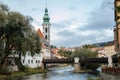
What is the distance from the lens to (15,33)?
64375 millimetres

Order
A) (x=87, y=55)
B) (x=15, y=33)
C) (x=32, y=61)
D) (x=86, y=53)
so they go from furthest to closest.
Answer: (x=86, y=53) → (x=87, y=55) → (x=32, y=61) → (x=15, y=33)

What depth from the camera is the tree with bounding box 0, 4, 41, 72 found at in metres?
62.0

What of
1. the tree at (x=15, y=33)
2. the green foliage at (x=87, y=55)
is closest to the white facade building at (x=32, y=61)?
the green foliage at (x=87, y=55)

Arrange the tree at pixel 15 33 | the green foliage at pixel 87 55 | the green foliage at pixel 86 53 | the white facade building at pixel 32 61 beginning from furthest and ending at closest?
the green foliage at pixel 86 53 → the green foliage at pixel 87 55 → the white facade building at pixel 32 61 → the tree at pixel 15 33

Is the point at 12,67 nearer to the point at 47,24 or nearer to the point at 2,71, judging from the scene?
the point at 2,71

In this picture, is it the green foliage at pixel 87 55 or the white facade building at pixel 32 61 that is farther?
the green foliage at pixel 87 55

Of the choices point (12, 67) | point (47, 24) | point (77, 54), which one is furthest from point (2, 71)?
point (47, 24)

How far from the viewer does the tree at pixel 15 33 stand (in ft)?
203

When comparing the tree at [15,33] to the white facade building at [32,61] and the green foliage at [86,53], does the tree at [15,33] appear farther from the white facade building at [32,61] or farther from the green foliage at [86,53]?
the green foliage at [86,53]

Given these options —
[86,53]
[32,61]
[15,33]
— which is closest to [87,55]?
[86,53]

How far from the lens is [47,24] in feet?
622

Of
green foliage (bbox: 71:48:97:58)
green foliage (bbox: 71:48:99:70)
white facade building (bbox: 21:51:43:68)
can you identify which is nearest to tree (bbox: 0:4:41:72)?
white facade building (bbox: 21:51:43:68)

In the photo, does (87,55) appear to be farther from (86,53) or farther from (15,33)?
(15,33)

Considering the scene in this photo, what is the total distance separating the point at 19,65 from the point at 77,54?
40.1 metres
